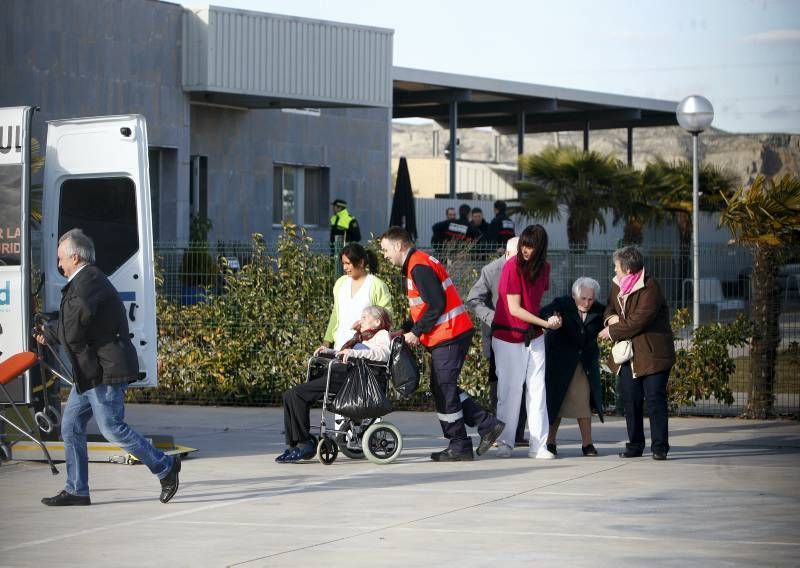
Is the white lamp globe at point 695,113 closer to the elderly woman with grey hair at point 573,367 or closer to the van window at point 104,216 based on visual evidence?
the elderly woman with grey hair at point 573,367

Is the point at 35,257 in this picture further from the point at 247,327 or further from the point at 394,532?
the point at 394,532

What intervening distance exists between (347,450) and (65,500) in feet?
9.11

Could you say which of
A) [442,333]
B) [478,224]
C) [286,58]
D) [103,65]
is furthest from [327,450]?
[286,58]

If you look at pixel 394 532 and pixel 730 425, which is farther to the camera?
pixel 730 425

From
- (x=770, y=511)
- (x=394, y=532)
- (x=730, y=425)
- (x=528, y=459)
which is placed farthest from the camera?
(x=730, y=425)

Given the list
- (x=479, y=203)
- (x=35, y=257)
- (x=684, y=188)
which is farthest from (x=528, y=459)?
(x=479, y=203)

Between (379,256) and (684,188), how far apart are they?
18.9m

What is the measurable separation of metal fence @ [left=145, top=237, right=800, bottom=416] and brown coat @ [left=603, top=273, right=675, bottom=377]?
299 cm

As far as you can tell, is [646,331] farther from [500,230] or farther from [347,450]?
[500,230]

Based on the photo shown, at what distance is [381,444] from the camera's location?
438 inches

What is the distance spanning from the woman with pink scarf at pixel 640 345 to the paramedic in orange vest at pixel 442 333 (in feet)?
3.59

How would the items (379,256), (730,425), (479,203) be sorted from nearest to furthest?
(730,425)
(379,256)
(479,203)

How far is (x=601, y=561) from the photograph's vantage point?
7.16m

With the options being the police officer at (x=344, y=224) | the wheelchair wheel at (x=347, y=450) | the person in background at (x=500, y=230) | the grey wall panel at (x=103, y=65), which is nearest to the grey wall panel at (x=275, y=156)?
the grey wall panel at (x=103, y=65)
